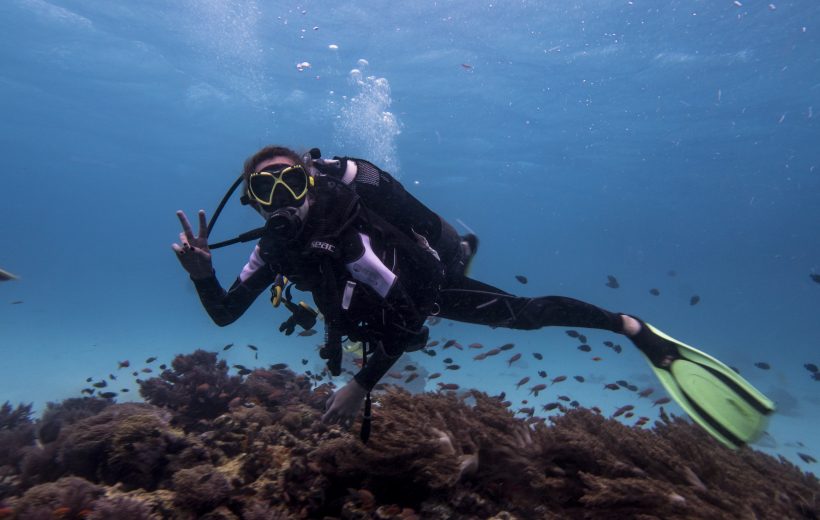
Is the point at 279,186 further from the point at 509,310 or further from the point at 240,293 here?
the point at 509,310

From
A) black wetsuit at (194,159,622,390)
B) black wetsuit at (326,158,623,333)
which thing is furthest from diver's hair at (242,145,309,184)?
black wetsuit at (326,158,623,333)

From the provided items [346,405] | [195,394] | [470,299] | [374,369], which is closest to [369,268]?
[374,369]

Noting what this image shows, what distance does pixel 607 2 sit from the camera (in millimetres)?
22453

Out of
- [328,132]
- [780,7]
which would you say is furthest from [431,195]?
[780,7]

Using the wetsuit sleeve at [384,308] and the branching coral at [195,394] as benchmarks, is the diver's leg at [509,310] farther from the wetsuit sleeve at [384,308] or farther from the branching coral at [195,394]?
the branching coral at [195,394]

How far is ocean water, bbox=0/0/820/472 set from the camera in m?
24.8

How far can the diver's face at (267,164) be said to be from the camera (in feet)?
13.6

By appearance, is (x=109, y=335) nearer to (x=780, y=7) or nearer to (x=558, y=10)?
(x=558, y=10)

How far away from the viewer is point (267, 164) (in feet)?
14.0

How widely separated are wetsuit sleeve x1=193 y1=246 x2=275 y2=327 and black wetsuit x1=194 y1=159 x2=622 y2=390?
0.01 metres

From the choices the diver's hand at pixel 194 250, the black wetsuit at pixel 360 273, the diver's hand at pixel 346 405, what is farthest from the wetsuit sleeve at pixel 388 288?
the diver's hand at pixel 194 250

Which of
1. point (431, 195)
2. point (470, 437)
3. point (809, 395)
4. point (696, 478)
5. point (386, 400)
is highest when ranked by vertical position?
point (431, 195)

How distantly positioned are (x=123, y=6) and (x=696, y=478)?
1364 inches

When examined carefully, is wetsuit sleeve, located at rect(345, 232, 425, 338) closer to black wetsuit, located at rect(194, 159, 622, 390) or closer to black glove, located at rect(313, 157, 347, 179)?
black wetsuit, located at rect(194, 159, 622, 390)
